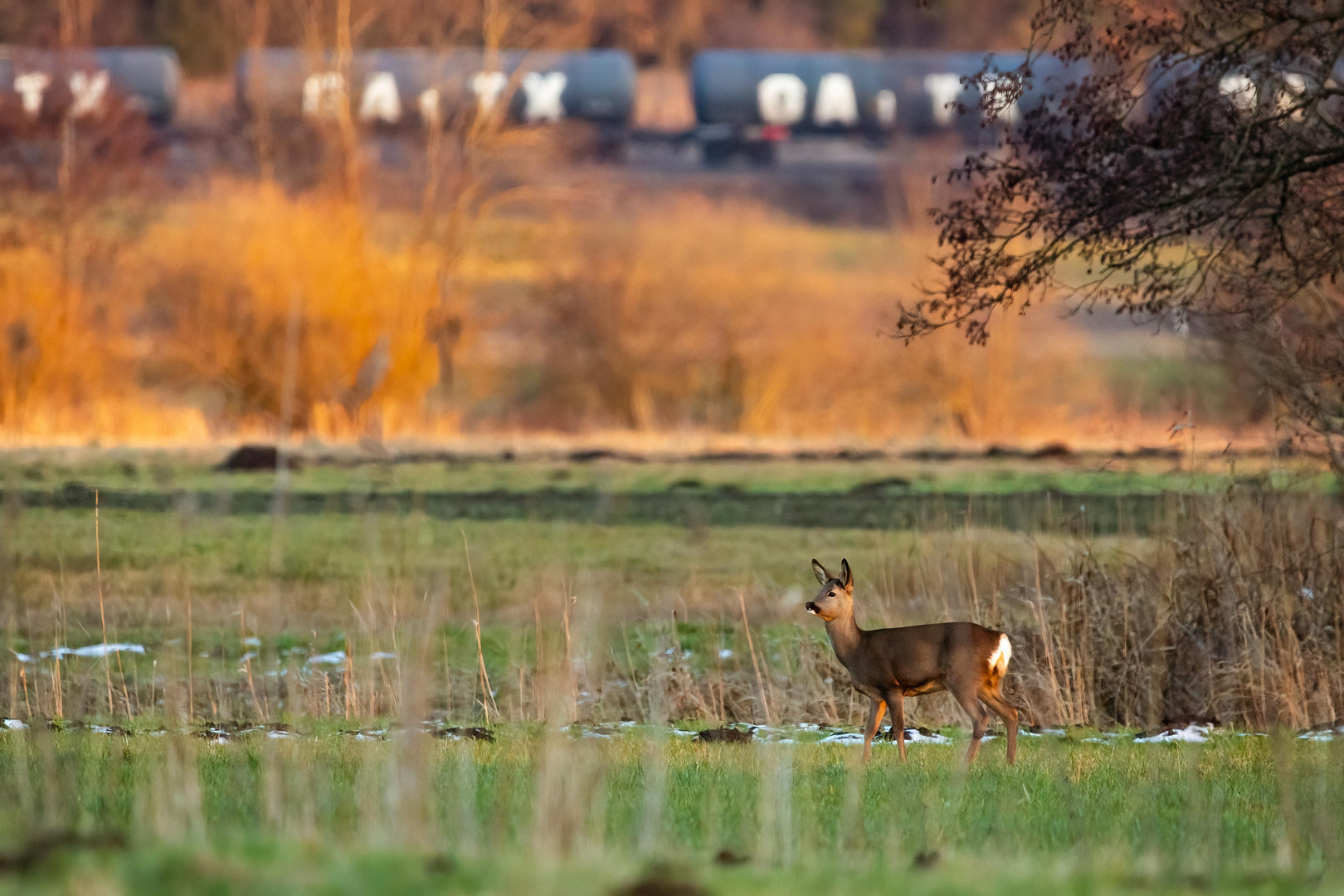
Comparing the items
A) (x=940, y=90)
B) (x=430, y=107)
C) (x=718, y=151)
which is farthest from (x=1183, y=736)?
(x=718, y=151)

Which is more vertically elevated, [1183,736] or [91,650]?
[91,650]

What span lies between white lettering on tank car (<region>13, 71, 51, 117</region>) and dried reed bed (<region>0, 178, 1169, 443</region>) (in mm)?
2858

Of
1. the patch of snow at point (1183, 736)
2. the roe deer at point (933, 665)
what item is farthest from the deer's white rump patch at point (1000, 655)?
the patch of snow at point (1183, 736)

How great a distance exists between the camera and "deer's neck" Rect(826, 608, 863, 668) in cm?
1041

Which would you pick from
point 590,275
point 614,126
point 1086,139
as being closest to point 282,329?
point 590,275

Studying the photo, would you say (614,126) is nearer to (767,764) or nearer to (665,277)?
(665,277)

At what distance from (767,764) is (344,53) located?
34.9 m

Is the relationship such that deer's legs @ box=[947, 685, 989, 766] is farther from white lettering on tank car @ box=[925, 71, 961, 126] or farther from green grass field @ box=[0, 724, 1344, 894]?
white lettering on tank car @ box=[925, 71, 961, 126]

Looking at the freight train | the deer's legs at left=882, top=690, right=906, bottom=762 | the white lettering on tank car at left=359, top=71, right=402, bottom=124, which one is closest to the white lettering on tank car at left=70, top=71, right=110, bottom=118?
the freight train

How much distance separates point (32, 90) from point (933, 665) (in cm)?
3832

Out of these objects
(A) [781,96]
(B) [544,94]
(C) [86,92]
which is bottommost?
(C) [86,92]

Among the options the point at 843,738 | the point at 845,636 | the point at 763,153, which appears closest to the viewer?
the point at 845,636

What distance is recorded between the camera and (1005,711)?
33.5 feet

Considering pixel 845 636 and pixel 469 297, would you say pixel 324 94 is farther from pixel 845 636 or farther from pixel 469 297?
pixel 845 636
